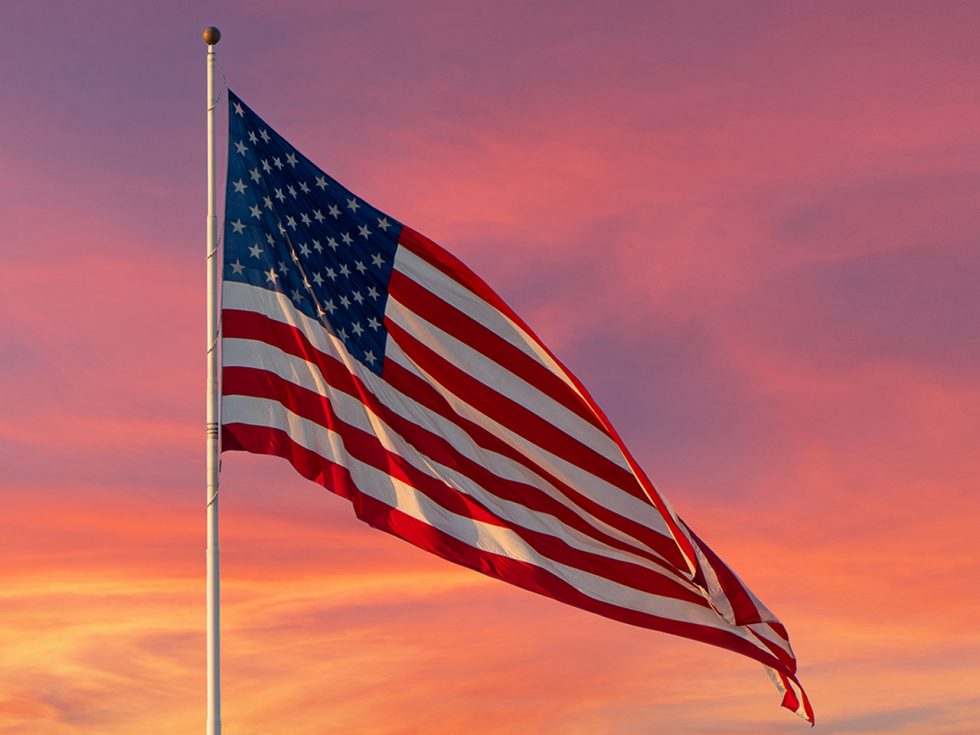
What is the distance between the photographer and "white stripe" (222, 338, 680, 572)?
61.8 ft

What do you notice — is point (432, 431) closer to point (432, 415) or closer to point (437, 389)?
point (432, 415)

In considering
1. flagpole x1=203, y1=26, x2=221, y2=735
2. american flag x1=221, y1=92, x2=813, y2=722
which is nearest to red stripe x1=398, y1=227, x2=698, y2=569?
american flag x1=221, y1=92, x2=813, y2=722

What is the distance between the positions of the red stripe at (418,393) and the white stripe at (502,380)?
25.1 inches

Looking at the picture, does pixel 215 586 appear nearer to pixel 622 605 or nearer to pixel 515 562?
pixel 515 562

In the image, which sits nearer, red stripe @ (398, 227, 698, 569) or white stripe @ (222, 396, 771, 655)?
white stripe @ (222, 396, 771, 655)

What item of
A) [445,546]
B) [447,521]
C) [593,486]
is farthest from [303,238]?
[593,486]

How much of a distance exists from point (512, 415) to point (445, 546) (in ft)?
7.84

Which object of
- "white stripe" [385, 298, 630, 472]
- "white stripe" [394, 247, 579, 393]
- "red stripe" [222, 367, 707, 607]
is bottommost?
"red stripe" [222, 367, 707, 607]

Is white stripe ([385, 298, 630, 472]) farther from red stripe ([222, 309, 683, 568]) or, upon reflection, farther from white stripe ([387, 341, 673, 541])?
red stripe ([222, 309, 683, 568])

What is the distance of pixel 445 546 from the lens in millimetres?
19234

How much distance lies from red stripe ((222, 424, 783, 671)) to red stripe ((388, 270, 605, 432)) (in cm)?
262

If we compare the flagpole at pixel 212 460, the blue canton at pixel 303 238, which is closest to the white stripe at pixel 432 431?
the flagpole at pixel 212 460

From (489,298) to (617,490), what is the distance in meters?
3.42

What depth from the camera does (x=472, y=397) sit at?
20422 mm
